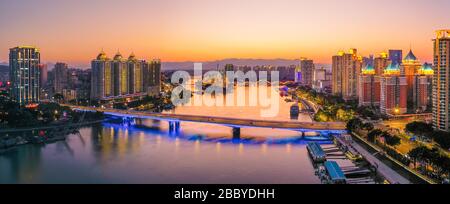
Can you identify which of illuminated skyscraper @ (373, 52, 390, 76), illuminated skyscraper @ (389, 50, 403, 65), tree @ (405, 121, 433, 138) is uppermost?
illuminated skyscraper @ (389, 50, 403, 65)

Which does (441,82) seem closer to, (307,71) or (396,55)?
(396,55)

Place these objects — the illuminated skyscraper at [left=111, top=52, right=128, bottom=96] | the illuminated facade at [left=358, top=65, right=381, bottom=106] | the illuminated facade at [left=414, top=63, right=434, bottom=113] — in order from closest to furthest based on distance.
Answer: the illuminated facade at [left=414, top=63, right=434, bottom=113]
the illuminated facade at [left=358, top=65, right=381, bottom=106]
the illuminated skyscraper at [left=111, top=52, right=128, bottom=96]

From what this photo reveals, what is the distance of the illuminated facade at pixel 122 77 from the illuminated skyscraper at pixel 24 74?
218 cm

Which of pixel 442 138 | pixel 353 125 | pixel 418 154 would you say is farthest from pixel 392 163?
pixel 353 125

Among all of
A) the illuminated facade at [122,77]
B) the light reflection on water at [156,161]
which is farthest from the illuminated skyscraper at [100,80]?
the light reflection on water at [156,161]

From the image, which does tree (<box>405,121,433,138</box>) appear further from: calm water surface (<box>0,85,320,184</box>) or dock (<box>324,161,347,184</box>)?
dock (<box>324,161,347,184</box>)

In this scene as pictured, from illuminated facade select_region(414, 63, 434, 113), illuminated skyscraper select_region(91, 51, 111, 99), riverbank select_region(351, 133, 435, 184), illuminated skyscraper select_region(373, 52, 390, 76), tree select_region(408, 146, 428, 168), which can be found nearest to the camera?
riverbank select_region(351, 133, 435, 184)

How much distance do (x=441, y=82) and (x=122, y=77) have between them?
10.9 m

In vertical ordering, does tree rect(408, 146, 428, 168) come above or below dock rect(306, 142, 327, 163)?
above

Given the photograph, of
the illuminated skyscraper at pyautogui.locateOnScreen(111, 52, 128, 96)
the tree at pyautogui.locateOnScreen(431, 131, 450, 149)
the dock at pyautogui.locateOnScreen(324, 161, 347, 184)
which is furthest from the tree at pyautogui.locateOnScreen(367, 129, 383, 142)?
the illuminated skyscraper at pyautogui.locateOnScreen(111, 52, 128, 96)

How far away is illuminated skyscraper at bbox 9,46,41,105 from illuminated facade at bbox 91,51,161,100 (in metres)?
2.18

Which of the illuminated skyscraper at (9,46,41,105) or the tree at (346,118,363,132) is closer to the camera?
the tree at (346,118,363,132)

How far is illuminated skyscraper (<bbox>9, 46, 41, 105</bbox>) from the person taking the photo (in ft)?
36.4
